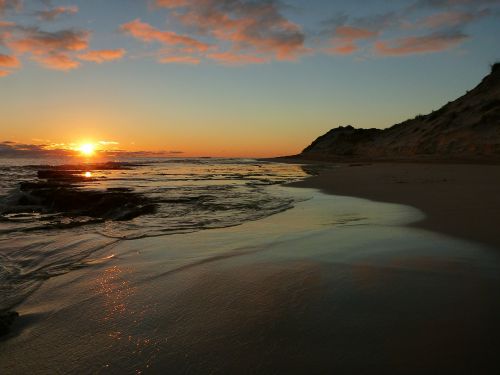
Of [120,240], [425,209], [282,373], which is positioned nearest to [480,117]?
[425,209]

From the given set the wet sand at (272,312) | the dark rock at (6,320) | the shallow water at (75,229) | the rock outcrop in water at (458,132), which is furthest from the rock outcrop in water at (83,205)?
the rock outcrop in water at (458,132)

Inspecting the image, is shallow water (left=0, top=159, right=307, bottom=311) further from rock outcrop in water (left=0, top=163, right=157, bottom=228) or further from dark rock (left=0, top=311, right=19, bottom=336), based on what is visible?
dark rock (left=0, top=311, right=19, bottom=336)

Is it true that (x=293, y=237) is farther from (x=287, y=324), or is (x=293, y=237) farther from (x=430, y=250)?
(x=287, y=324)

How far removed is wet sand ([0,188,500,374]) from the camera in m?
2.25

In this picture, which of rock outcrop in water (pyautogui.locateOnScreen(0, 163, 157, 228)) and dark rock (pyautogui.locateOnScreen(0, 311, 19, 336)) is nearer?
dark rock (pyautogui.locateOnScreen(0, 311, 19, 336))

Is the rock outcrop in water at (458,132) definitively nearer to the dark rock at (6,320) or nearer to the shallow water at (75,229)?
the shallow water at (75,229)

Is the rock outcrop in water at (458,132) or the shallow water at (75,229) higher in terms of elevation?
the rock outcrop in water at (458,132)

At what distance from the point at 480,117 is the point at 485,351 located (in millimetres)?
31593

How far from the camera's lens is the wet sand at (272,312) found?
225 centimetres

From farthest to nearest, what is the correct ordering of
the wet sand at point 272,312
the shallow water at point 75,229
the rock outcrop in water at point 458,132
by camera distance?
the rock outcrop in water at point 458,132, the shallow water at point 75,229, the wet sand at point 272,312

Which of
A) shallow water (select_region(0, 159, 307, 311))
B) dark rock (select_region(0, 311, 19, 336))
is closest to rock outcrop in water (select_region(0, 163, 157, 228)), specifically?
shallow water (select_region(0, 159, 307, 311))

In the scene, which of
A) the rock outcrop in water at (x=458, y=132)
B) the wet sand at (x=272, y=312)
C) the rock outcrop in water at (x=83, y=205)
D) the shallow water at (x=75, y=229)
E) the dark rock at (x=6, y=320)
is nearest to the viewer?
the wet sand at (x=272, y=312)

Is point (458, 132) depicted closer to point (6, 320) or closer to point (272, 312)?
point (272, 312)

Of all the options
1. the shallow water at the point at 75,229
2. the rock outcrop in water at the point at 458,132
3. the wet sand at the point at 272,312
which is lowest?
the shallow water at the point at 75,229
